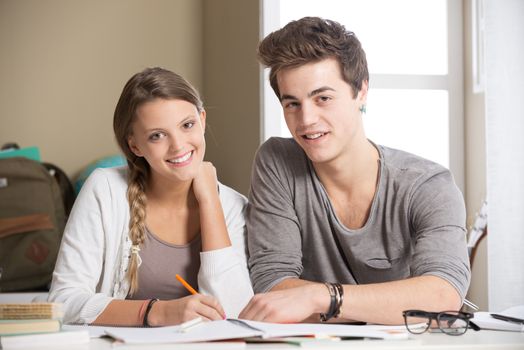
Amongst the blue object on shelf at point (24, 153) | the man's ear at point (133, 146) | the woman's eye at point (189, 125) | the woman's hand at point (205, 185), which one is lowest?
the woman's hand at point (205, 185)

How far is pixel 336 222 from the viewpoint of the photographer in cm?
177

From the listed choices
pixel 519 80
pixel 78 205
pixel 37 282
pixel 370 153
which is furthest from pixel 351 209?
pixel 37 282

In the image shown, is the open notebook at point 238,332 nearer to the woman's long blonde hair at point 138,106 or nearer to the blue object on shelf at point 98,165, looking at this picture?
the woman's long blonde hair at point 138,106

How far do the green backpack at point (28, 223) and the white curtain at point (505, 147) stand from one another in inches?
69.6

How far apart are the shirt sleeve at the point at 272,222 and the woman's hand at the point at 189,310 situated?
0.26 m

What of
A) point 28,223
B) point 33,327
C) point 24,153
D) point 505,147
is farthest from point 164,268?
point 24,153

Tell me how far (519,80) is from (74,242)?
1729 millimetres

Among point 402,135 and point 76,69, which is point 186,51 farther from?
point 402,135

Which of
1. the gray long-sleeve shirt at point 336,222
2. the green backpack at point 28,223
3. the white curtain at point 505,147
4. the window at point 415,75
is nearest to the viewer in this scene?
the gray long-sleeve shirt at point 336,222

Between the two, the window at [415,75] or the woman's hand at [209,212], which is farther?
the window at [415,75]

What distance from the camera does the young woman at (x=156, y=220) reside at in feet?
5.66

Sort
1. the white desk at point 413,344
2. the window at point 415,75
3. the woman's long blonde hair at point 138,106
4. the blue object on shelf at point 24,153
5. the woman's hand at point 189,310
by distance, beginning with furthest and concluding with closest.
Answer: the window at point 415,75 → the blue object on shelf at point 24,153 → the woman's long blonde hair at point 138,106 → the woman's hand at point 189,310 → the white desk at point 413,344

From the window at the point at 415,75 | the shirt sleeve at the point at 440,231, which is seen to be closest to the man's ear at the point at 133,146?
the shirt sleeve at the point at 440,231

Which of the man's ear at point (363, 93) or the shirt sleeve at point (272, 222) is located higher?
the man's ear at point (363, 93)
